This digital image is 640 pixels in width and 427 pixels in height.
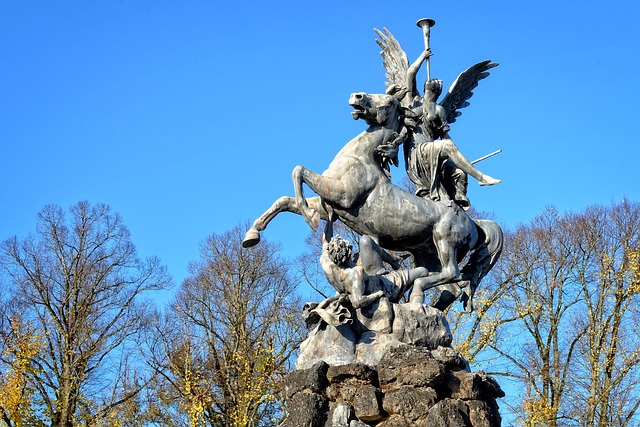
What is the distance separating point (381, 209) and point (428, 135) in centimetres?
138

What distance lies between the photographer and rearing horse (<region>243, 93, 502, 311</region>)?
29.1ft

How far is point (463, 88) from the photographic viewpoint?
10523 mm

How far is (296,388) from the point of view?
7.92 metres

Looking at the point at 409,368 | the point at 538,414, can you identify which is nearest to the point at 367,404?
the point at 409,368

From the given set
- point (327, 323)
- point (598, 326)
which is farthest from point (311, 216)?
point (598, 326)

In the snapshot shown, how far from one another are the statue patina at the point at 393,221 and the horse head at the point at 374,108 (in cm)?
1

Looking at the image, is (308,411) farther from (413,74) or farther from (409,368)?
(413,74)

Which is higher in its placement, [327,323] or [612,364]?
[612,364]

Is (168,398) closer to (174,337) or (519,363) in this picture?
(174,337)

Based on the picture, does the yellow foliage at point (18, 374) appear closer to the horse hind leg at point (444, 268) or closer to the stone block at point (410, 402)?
the horse hind leg at point (444, 268)

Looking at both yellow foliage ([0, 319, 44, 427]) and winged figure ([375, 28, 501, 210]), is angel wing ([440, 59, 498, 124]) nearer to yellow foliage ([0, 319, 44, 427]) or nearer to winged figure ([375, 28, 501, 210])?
winged figure ([375, 28, 501, 210])

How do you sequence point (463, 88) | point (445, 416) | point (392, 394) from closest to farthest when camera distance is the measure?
point (445, 416) < point (392, 394) < point (463, 88)

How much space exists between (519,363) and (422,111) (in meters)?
14.2

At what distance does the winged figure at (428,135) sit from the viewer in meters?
9.53
